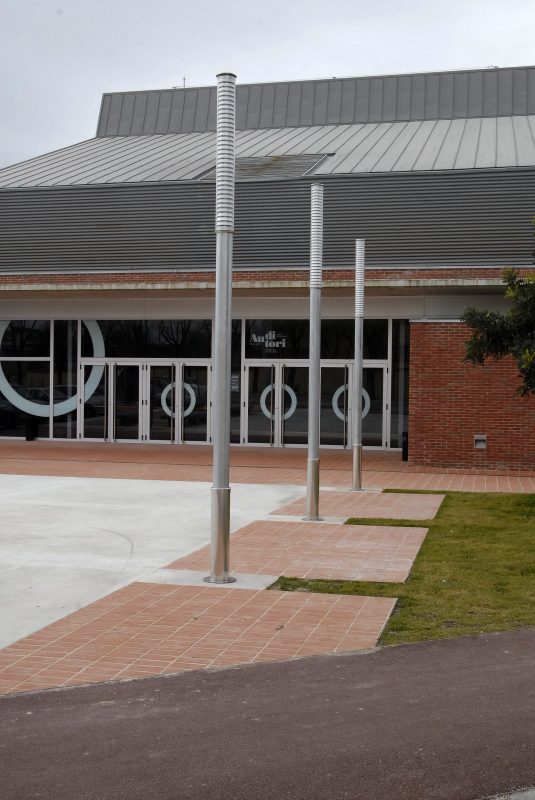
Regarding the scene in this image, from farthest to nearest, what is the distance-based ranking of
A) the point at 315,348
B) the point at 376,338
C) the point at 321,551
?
the point at 376,338 → the point at 315,348 → the point at 321,551

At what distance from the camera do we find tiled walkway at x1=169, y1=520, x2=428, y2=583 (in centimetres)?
862

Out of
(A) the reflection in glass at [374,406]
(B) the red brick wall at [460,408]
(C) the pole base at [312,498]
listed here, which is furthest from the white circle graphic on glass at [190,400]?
(C) the pole base at [312,498]

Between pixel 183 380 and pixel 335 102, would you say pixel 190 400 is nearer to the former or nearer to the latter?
pixel 183 380

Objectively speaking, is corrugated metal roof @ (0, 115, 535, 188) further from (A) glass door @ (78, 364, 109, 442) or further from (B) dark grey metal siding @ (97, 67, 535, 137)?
(A) glass door @ (78, 364, 109, 442)

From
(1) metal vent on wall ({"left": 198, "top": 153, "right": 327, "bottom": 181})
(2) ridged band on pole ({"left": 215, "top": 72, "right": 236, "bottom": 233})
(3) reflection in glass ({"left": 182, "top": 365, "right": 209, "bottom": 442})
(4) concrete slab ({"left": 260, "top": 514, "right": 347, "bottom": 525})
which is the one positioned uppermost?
(1) metal vent on wall ({"left": 198, "top": 153, "right": 327, "bottom": 181})

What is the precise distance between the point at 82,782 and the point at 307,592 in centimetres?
381

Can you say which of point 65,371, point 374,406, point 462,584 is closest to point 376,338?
point 374,406

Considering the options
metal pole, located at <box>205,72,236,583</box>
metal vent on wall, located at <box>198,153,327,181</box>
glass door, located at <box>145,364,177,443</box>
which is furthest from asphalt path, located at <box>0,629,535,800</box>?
glass door, located at <box>145,364,177,443</box>

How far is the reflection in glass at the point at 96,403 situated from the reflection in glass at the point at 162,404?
1301mm

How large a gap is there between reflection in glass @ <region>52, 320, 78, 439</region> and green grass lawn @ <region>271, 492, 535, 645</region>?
1445 centimetres

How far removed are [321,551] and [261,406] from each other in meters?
13.7

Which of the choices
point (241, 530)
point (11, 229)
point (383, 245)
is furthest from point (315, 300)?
point (11, 229)

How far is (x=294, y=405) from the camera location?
23.0 m

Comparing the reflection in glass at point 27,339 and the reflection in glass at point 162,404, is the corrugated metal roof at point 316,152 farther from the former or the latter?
the reflection in glass at point 162,404
